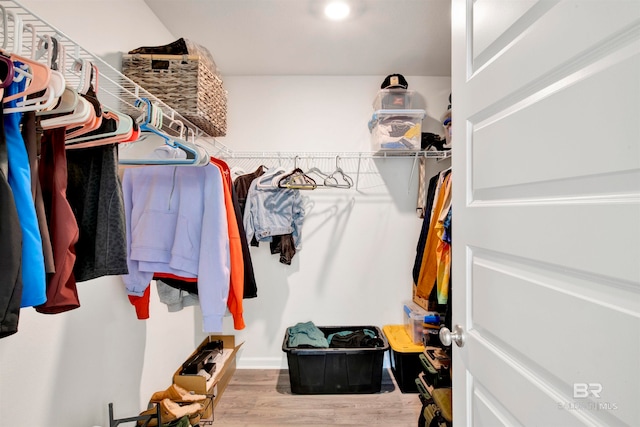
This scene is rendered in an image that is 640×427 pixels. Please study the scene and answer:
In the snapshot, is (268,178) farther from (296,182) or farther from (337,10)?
(337,10)

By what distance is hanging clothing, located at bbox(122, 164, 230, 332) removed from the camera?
122 centimetres

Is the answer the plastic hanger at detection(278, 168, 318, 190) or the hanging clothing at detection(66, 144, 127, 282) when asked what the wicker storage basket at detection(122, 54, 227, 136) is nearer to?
the plastic hanger at detection(278, 168, 318, 190)

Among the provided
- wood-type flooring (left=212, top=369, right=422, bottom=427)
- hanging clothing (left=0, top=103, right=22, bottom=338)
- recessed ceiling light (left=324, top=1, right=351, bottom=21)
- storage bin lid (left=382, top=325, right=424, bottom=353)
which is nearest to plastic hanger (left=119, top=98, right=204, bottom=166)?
hanging clothing (left=0, top=103, right=22, bottom=338)

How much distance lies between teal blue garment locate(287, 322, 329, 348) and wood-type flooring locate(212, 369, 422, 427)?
344 millimetres

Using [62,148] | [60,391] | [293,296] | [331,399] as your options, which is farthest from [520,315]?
[293,296]

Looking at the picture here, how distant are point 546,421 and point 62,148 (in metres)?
1.22

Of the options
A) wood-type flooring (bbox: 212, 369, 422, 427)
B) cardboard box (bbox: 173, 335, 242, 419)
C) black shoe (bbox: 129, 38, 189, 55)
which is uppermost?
black shoe (bbox: 129, 38, 189, 55)

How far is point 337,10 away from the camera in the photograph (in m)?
1.73

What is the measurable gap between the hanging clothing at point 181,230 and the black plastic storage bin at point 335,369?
1.09m

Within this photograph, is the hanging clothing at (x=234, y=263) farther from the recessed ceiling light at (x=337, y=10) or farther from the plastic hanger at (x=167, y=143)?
the recessed ceiling light at (x=337, y=10)

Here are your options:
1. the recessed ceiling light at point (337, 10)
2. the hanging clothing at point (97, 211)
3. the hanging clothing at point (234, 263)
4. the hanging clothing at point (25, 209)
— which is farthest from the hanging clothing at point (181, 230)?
the recessed ceiling light at point (337, 10)

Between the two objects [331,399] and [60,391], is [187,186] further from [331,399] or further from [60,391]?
[331,399]

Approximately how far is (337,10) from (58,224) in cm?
175

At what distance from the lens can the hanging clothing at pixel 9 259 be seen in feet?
1.68
